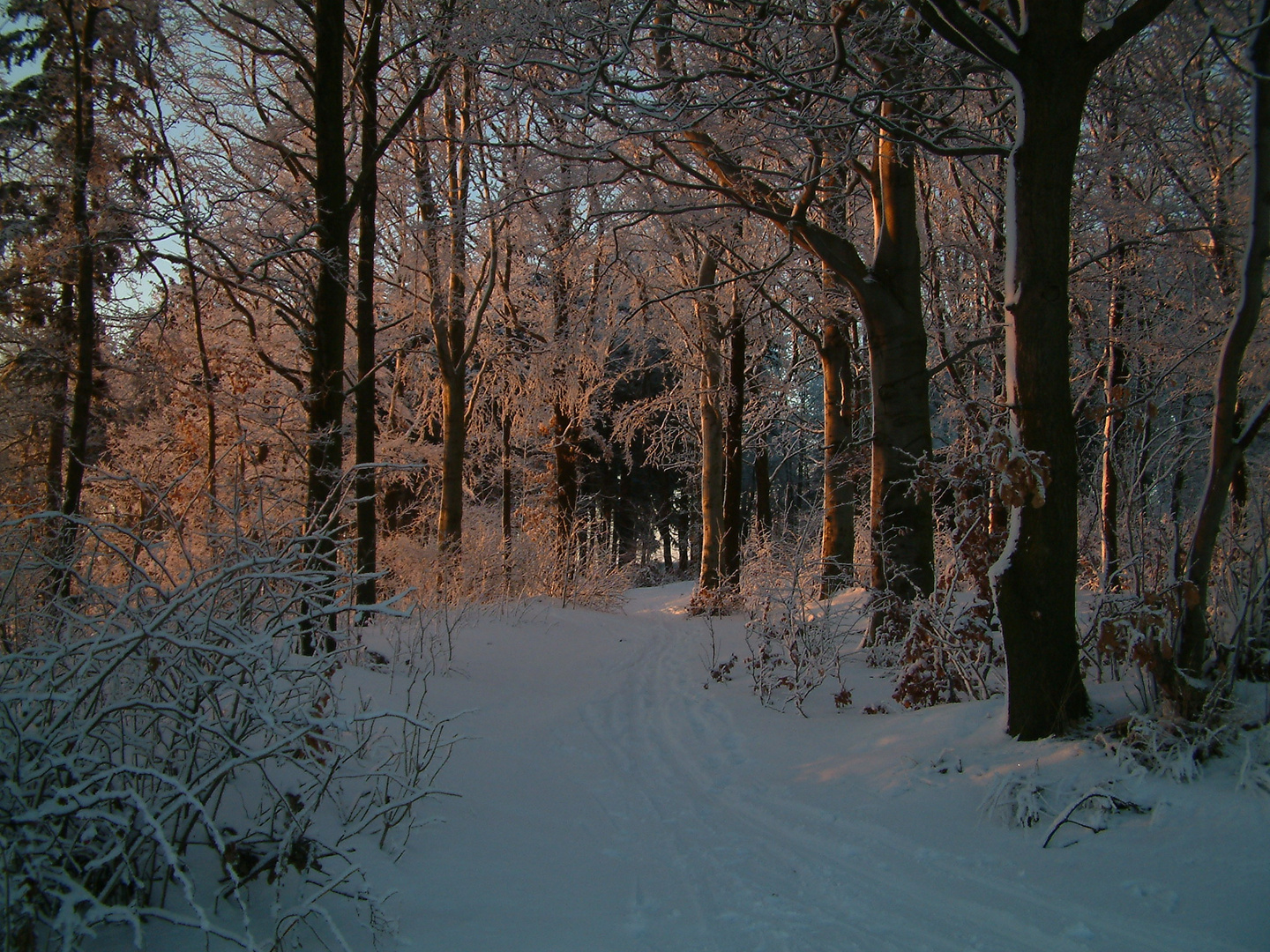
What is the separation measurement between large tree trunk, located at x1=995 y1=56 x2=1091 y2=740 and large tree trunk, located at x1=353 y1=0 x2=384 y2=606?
6413 mm

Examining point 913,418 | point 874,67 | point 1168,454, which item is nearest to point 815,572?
point 913,418

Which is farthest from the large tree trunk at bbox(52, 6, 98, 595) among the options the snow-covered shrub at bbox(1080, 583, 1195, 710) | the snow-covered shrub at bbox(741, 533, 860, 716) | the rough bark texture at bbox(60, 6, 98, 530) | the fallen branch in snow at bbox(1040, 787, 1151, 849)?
the snow-covered shrub at bbox(1080, 583, 1195, 710)

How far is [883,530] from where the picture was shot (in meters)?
7.04

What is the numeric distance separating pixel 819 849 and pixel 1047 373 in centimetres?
277

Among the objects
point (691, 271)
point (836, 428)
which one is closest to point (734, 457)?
point (836, 428)

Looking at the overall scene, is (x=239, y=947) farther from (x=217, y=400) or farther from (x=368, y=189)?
(x=217, y=400)

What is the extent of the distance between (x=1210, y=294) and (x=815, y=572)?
27.8 ft

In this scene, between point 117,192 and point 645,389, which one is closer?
point 117,192

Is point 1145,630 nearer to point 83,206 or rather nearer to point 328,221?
point 328,221

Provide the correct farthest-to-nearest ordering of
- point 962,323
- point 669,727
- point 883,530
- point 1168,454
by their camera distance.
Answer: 1. point 962,323
2. point 883,530
3. point 669,727
4. point 1168,454

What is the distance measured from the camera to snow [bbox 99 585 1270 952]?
104 inches

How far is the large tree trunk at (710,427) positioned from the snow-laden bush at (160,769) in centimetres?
1152

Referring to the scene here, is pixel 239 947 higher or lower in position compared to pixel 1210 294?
lower

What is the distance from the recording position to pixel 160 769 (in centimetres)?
235
